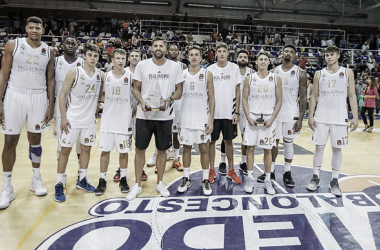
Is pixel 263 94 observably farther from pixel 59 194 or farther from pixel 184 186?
pixel 59 194

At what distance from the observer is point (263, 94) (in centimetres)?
428

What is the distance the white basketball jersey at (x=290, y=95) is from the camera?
461 centimetres

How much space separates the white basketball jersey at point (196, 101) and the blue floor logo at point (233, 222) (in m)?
1.03

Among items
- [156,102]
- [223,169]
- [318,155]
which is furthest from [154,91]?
[318,155]

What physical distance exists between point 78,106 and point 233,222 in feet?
8.33

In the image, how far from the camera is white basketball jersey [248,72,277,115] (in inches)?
168

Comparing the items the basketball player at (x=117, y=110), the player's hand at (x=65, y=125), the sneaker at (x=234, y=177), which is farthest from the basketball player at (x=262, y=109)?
the player's hand at (x=65, y=125)

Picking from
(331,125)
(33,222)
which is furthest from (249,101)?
(33,222)

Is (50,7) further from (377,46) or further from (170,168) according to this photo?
(377,46)

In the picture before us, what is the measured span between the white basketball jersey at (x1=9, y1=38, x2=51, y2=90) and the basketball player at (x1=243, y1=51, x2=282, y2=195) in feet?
9.45

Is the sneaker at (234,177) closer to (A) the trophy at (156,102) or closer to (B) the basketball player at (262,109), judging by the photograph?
(B) the basketball player at (262,109)

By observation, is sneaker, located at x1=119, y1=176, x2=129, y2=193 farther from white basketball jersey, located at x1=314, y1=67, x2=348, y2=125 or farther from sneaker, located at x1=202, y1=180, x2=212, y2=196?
white basketball jersey, located at x1=314, y1=67, x2=348, y2=125

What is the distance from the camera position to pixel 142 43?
59.4ft

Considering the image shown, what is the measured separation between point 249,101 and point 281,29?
23153 millimetres
